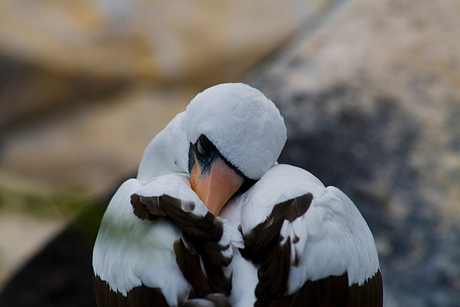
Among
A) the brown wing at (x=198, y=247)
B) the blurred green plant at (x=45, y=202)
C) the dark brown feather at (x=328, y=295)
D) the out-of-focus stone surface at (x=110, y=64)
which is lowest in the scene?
the out-of-focus stone surface at (x=110, y=64)

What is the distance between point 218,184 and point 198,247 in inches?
17.2

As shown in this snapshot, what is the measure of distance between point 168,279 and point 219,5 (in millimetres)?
7918

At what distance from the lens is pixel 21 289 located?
4492 millimetres

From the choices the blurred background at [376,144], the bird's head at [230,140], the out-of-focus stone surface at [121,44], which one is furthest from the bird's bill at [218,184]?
the out-of-focus stone surface at [121,44]

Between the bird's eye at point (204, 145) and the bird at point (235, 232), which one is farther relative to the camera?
the bird's eye at point (204, 145)

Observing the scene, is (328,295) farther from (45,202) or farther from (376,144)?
(376,144)

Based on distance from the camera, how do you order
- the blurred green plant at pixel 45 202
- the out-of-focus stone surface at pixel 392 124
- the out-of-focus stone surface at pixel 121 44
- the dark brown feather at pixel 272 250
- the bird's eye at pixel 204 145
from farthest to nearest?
the out-of-focus stone surface at pixel 121 44, the out-of-focus stone surface at pixel 392 124, the bird's eye at pixel 204 145, the dark brown feather at pixel 272 250, the blurred green plant at pixel 45 202

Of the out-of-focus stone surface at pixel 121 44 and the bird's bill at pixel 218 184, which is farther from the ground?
the bird's bill at pixel 218 184

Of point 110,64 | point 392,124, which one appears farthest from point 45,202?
point 110,64

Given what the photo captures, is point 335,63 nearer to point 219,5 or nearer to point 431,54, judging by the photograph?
point 431,54

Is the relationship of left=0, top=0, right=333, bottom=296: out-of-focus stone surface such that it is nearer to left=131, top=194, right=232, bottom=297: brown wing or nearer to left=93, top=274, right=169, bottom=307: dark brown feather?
left=93, top=274, right=169, bottom=307: dark brown feather

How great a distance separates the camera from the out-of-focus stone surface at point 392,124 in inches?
156

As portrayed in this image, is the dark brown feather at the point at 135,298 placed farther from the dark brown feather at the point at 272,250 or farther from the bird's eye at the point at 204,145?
the bird's eye at the point at 204,145

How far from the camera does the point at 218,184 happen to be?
2.35 metres
